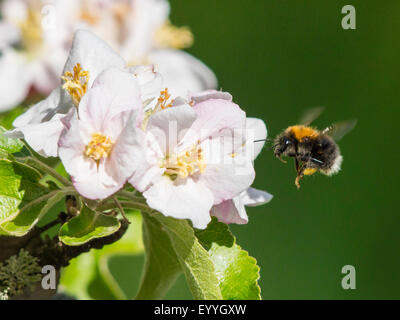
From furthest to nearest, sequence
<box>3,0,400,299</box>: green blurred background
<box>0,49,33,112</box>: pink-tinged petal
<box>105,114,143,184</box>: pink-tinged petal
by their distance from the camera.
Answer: <box>3,0,400,299</box>: green blurred background, <box>0,49,33,112</box>: pink-tinged petal, <box>105,114,143,184</box>: pink-tinged petal

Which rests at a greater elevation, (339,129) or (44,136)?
(44,136)

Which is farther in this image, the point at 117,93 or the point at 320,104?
the point at 320,104

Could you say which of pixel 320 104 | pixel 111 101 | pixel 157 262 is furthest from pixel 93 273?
pixel 320 104

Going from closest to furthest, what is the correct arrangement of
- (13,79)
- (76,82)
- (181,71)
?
(76,82) < (13,79) < (181,71)

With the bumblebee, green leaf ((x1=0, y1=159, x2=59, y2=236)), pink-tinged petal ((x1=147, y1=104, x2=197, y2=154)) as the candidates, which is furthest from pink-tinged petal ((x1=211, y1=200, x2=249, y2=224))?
the bumblebee

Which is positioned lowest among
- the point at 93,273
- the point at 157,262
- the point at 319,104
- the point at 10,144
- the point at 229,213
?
the point at 319,104

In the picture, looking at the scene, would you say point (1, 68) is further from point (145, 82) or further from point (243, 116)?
point (243, 116)

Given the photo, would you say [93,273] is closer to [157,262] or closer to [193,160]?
[157,262]

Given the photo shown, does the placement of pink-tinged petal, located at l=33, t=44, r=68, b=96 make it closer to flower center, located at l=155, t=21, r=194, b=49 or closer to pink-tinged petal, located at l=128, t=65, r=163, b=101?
flower center, located at l=155, t=21, r=194, b=49
